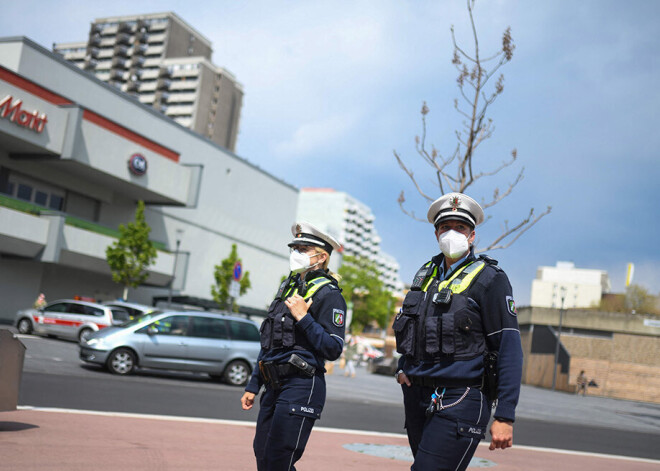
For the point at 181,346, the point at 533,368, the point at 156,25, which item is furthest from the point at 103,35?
the point at 181,346

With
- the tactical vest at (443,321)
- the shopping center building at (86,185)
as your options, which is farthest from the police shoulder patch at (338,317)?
the shopping center building at (86,185)

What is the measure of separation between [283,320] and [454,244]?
3.94 feet

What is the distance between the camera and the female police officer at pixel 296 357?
4141mm

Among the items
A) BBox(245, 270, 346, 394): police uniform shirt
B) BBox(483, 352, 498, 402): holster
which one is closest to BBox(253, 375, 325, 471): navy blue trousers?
BBox(245, 270, 346, 394): police uniform shirt

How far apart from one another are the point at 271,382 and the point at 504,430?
Answer: 60.3 inches

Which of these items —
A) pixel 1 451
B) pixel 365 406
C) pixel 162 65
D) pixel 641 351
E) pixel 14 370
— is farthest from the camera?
pixel 162 65

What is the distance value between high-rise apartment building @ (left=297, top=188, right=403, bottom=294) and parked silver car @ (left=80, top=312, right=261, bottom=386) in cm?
11063

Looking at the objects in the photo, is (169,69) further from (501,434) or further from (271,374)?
(501,434)

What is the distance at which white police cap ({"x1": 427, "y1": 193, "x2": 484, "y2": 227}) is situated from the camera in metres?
3.84

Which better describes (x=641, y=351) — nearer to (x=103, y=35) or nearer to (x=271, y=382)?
(x=271, y=382)

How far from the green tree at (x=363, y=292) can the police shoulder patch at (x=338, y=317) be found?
83.9 meters

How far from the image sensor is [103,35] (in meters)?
98.7

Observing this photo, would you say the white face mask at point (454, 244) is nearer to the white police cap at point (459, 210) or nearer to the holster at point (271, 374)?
the white police cap at point (459, 210)

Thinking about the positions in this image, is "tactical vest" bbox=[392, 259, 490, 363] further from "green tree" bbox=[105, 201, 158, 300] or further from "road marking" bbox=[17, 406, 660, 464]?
"green tree" bbox=[105, 201, 158, 300]
